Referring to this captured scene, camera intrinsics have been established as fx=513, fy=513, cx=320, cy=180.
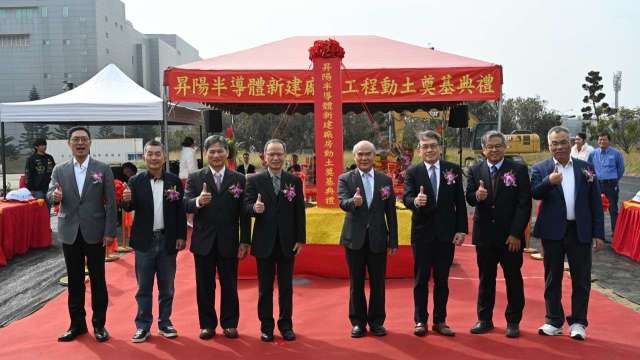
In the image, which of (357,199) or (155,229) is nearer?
(357,199)

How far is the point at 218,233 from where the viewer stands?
309 cm

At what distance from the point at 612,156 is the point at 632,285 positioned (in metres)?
2.53

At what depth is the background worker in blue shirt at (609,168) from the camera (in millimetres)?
6457

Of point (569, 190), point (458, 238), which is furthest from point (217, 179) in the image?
point (569, 190)

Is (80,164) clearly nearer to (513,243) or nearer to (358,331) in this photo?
(358,331)

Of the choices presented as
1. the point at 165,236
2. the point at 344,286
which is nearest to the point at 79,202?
the point at 165,236

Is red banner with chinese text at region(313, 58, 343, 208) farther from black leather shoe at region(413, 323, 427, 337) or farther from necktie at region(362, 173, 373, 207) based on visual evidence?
black leather shoe at region(413, 323, 427, 337)

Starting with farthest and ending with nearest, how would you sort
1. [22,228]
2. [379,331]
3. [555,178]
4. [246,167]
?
1. [246,167]
2. [22,228]
3. [379,331]
4. [555,178]

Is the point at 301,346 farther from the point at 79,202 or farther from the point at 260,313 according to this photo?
the point at 79,202

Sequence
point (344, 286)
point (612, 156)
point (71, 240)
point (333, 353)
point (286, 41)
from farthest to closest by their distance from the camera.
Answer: point (286, 41) → point (612, 156) → point (344, 286) → point (71, 240) → point (333, 353)

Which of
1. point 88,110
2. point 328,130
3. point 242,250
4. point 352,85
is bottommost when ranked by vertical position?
point 242,250

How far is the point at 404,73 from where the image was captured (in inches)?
227

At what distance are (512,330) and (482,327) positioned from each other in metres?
0.18

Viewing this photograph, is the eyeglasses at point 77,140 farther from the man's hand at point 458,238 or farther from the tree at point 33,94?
the tree at point 33,94
